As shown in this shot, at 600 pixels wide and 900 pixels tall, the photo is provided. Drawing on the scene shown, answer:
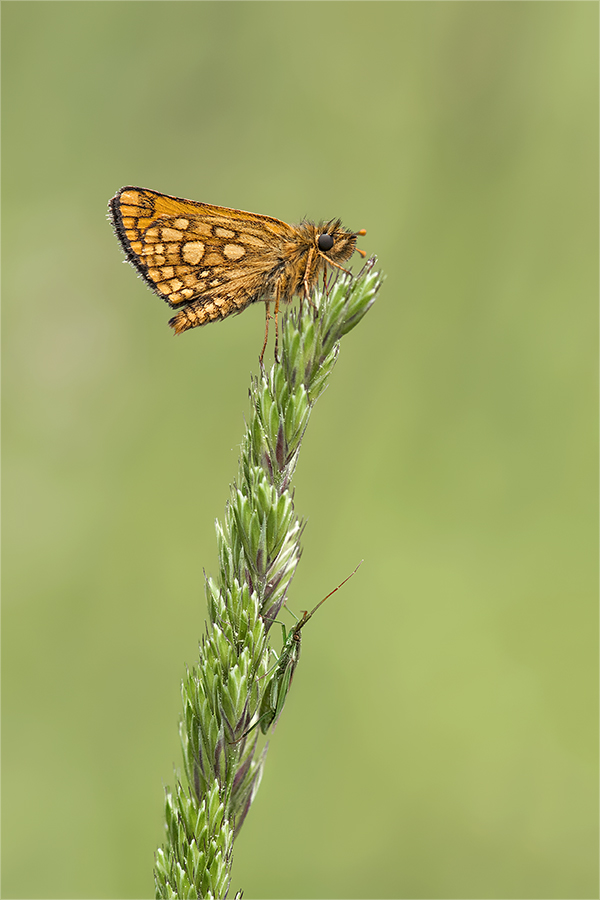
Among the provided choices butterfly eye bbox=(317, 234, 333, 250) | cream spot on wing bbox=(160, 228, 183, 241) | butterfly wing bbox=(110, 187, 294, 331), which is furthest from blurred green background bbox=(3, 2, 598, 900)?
butterfly eye bbox=(317, 234, 333, 250)

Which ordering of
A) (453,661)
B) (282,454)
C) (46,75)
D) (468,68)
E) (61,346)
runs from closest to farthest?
(282,454) < (453,661) < (61,346) < (46,75) < (468,68)

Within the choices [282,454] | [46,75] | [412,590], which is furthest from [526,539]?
[46,75]

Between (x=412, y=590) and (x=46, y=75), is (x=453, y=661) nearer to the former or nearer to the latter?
(x=412, y=590)

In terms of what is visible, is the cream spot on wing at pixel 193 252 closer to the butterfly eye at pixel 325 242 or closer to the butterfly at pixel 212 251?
the butterfly at pixel 212 251

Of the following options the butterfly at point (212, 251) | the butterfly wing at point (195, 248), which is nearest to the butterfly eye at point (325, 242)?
the butterfly at point (212, 251)

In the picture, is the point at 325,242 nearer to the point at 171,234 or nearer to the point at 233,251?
the point at 233,251
